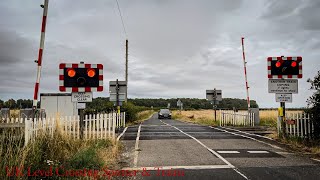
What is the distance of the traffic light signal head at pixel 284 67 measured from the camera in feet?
37.8

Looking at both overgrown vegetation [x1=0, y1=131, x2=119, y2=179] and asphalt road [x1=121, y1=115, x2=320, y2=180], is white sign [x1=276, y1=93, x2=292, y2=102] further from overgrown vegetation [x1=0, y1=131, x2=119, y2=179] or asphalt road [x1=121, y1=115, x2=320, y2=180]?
overgrown vegetation [x1=0, y1=131, x2=119, y2=179]

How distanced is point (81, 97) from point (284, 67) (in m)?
8.23

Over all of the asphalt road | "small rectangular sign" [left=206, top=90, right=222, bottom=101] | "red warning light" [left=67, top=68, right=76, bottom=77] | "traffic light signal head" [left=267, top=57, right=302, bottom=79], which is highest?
"traffic light signal head" [left=267, top=57, right=302, bottom=79]

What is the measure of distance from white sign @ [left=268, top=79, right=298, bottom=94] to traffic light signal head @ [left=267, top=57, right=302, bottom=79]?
25cm

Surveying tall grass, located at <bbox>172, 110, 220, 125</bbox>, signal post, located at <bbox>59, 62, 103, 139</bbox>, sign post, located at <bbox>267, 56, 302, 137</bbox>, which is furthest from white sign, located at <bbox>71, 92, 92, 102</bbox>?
tall grass, located at <bbox>172, 110, 220, 125</bbox>

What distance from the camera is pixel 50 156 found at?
6.81 metres

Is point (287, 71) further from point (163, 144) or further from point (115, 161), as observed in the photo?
point (115, 161)

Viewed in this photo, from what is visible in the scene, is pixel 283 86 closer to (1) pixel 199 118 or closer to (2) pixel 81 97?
(2) pixel 81 97

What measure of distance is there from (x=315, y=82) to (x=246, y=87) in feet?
32.4

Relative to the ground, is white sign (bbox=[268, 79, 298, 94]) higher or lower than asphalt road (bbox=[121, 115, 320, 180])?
higher

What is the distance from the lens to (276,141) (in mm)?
11547

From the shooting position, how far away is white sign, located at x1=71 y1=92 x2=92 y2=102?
9.50 meters

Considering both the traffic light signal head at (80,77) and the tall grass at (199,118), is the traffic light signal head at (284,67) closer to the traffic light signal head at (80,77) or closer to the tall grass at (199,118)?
the traffic light signal head at (80,77)

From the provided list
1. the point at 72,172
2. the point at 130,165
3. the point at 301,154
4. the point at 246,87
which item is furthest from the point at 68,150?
the point at 246,87
